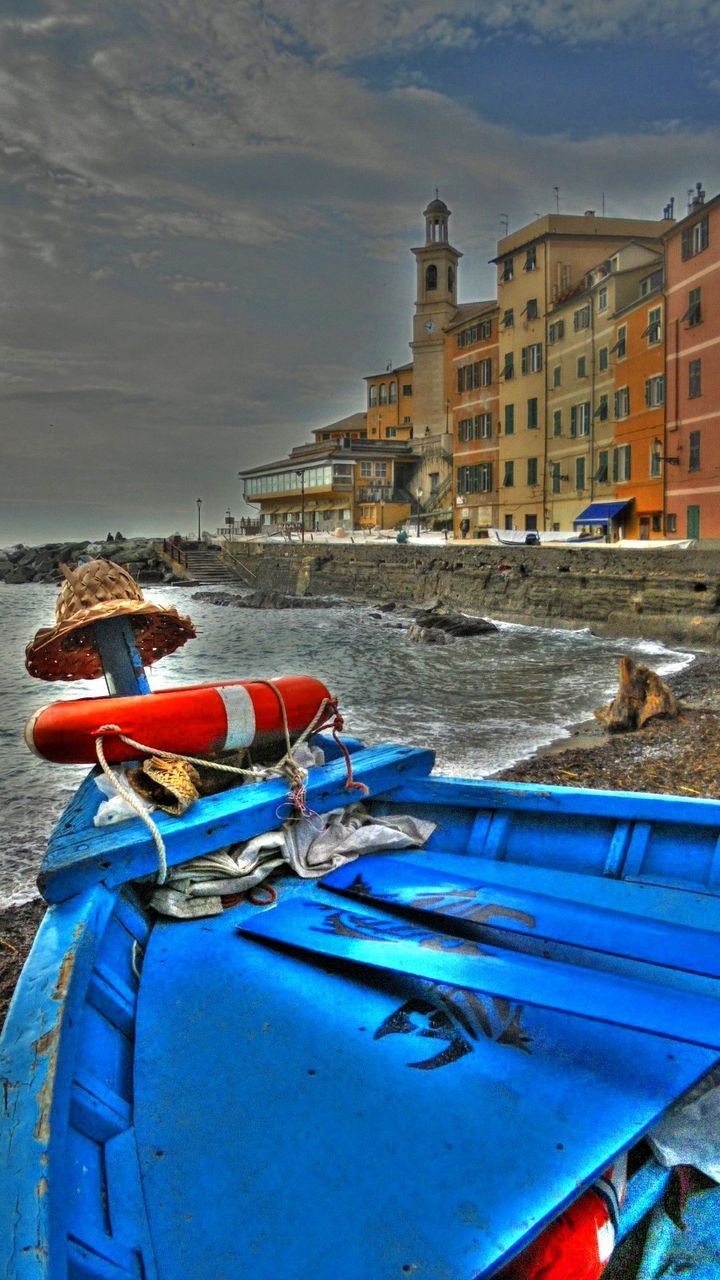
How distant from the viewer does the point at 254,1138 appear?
2275 mm

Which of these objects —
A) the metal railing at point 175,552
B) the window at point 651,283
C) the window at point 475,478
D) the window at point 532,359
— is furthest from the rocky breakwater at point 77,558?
the window at point 651,283

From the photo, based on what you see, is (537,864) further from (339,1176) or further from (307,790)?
(339,1176)

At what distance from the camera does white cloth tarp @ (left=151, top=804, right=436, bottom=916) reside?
3.56m

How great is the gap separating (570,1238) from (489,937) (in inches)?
49.7

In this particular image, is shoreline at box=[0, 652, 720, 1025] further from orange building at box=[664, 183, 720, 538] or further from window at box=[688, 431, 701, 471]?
window at box=[688, 431, 701, 471]

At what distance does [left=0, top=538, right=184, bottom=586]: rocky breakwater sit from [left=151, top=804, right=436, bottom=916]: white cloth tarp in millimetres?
56154

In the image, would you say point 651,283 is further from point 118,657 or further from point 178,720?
point 178,720

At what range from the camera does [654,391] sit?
30.9m

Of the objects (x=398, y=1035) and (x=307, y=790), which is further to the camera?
(x=307, y=790)

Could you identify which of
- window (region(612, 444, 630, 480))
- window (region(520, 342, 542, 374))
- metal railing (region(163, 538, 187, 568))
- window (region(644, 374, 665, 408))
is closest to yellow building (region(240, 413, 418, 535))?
metal railing (region(163, 538, 187, 568))

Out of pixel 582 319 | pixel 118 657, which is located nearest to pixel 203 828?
pixel 118 657

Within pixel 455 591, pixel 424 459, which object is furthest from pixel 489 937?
pixel 424 459

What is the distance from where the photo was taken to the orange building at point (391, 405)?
70875 mm

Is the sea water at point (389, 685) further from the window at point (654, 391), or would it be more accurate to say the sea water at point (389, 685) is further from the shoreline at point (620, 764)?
the window at point (654, 391)
